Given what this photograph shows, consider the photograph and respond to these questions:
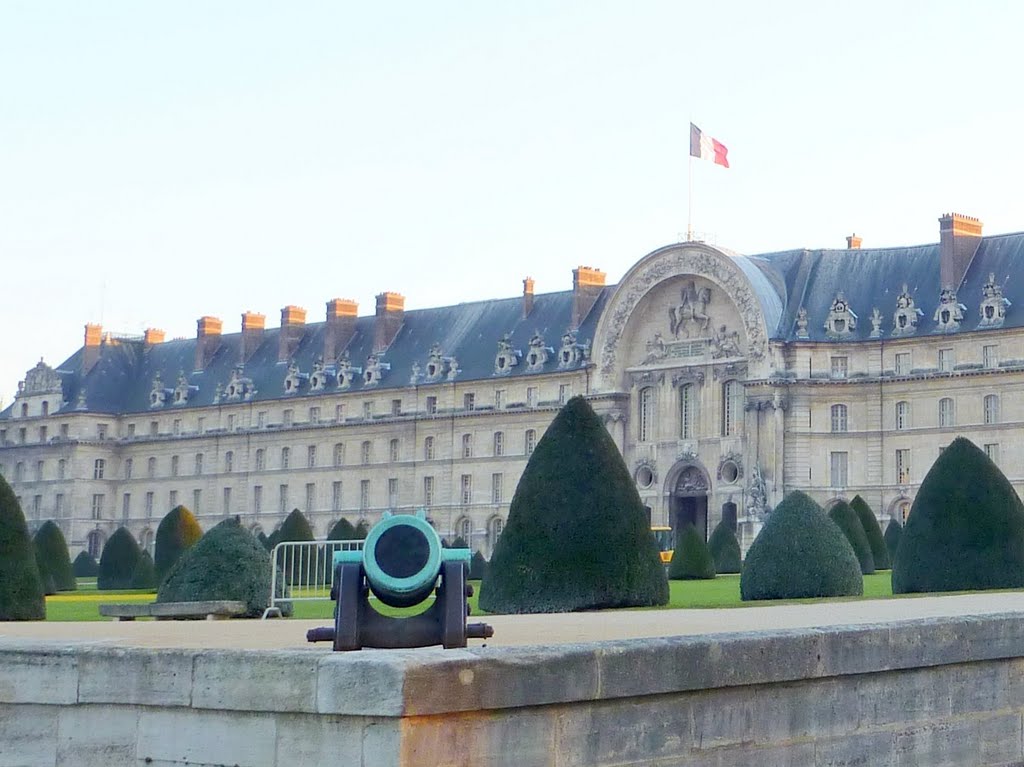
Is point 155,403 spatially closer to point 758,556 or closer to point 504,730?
point 758,556

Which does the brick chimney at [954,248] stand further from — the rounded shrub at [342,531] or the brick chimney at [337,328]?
the brick chimney at [337,328]

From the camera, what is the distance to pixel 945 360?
59438mm

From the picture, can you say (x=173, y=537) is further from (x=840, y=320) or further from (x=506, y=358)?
(x=506, y=358)

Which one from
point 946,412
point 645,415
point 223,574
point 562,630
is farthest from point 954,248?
point 562,630

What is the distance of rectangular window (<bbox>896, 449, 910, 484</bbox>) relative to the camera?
59.9 meters

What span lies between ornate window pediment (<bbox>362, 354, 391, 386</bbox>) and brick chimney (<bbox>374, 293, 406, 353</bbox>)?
98 cm

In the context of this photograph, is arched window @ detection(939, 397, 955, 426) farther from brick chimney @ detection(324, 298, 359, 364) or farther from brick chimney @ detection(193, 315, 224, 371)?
brick chimney @ detection(193, 315, 224, 371)

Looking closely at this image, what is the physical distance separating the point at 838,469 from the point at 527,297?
56.5 ft

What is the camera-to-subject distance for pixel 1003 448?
57.6 m

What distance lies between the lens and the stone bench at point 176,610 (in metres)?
21.0

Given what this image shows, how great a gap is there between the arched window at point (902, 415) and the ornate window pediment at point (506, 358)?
1646 centimetres

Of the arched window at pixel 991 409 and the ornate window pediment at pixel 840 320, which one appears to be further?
the ornate window pediment at pixel 840 320

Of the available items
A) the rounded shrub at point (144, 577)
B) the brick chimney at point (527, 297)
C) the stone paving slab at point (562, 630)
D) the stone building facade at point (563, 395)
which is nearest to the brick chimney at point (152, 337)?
the stone building facade at point (563, 395)

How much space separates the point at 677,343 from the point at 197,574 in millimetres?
43234
